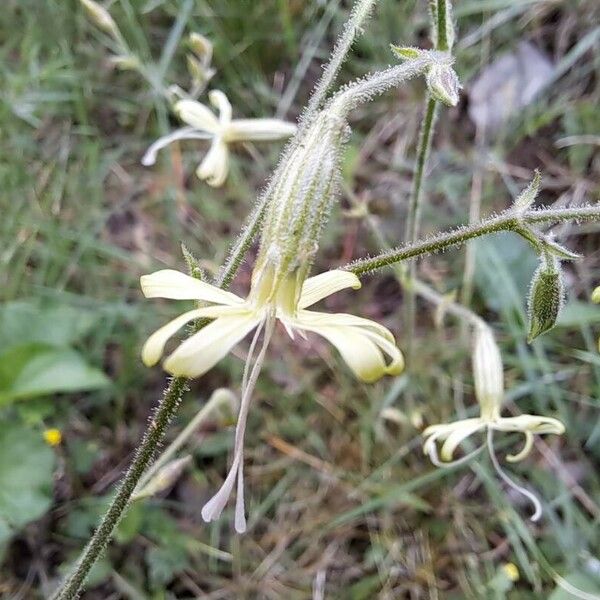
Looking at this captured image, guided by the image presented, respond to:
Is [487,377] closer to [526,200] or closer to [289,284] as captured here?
[526,200]

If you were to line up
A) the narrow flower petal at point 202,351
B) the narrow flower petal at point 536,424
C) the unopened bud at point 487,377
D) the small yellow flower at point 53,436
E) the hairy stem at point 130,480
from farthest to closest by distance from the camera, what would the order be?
the small yellow flower at point 53,436, the unopened bud at point 487,377, the narrow flower petal at point 536,424, the hairy stem at point 130,480, the narrow flower petal at point 202,351

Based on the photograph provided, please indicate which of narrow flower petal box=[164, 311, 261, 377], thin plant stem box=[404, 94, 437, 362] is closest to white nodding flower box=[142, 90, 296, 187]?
thin plant stem box=[404, 94, 437, 362]

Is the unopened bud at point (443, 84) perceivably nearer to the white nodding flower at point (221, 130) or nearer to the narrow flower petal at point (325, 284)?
the narrow flower petal at point (325, 284)

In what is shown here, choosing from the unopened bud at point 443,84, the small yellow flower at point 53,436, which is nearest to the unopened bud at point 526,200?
the unopened bud at point 443,84

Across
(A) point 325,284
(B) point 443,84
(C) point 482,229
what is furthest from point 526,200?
(A) point 325,284

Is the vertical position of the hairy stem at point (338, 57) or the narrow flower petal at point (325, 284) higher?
the hairy stem at point (338, 57)

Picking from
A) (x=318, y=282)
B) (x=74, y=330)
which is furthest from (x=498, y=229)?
(x=74, y=330)

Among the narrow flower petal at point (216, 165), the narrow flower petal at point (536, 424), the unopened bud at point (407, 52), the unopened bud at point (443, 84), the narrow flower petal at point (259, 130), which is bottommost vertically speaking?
the narrow flower petal at point (536, 424)
